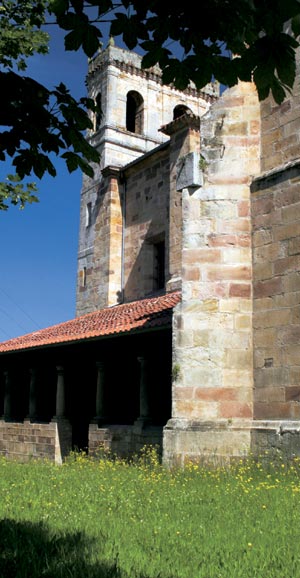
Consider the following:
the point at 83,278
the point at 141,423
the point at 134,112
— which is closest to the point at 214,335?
the point at 141,423

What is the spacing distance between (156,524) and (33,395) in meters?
11.4

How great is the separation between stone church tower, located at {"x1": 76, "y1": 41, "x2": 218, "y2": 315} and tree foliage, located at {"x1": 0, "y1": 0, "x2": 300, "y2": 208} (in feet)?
50.2

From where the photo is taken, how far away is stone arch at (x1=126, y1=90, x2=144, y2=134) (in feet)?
78.9

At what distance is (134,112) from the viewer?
2452 cm

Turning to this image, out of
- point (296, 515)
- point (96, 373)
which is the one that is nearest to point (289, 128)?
point (296, 515)

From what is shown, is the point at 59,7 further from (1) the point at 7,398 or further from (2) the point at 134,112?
(2) the point at 134,112

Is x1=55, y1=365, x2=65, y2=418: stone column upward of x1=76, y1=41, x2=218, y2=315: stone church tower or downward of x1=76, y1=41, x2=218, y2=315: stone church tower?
downward

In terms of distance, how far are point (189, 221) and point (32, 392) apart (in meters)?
8.30

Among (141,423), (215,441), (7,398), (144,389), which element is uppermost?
(144,389)

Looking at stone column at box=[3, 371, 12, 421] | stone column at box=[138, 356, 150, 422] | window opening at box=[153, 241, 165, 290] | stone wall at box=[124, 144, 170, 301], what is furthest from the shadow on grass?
window opening at box=[153, 241, 165, 290]

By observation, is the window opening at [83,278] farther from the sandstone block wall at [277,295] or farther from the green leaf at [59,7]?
the green leaf at [59,7]

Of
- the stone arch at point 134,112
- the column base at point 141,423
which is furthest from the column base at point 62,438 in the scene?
the stone arch at point 134,112

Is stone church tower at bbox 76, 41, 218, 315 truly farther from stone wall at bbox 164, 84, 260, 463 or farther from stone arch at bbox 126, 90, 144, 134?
stone wall at bbox 164, 84, 260, 463

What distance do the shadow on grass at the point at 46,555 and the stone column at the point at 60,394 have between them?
9592 mm
